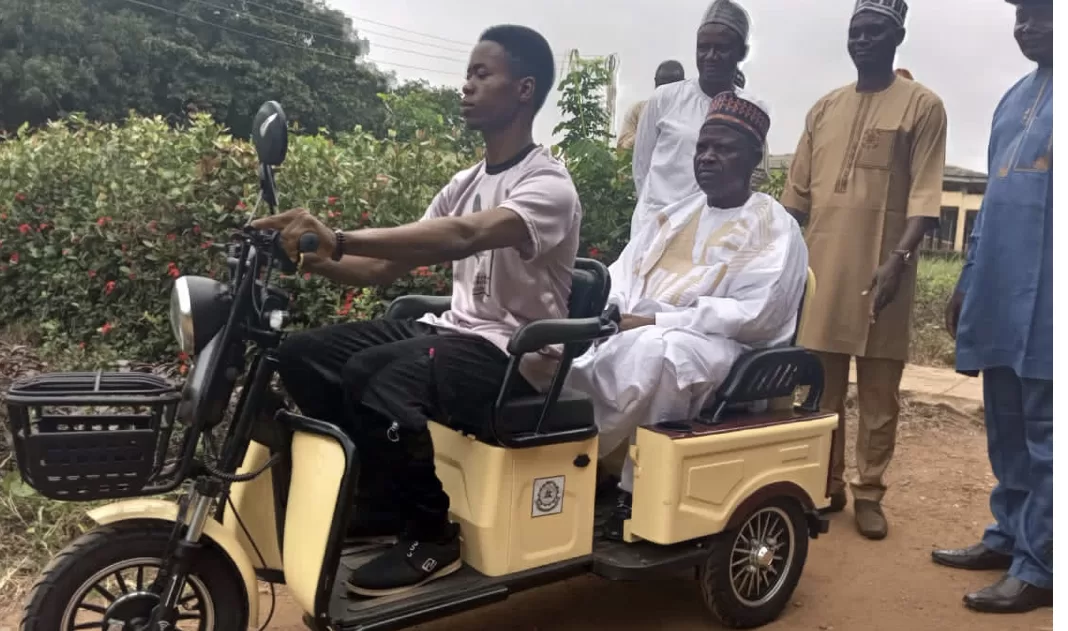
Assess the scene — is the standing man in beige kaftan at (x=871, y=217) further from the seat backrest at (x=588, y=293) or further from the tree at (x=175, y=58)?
the tree at (x=175, y=58)

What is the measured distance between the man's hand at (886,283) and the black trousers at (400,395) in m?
1.93

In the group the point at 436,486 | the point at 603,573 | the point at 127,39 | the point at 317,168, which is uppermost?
the point at 127,39

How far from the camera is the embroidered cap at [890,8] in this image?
383 cm

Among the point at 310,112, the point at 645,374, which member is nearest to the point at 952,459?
the point at 645,374

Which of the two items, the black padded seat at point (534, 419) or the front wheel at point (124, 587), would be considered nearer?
the front wheel at point (124, 587)

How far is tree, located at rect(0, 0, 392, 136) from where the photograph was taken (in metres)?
19.8

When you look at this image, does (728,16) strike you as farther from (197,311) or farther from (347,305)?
(197,311)

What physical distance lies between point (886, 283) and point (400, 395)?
237 cm

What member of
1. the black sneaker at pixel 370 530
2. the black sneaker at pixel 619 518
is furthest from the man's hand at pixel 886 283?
the black sneaker at pixel 370 530

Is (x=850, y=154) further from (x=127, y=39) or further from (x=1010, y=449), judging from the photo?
(x=127, y=39)

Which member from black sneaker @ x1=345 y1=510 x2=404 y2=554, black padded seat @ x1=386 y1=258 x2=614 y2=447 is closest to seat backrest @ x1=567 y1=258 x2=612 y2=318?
black padded seat @ x1=386 y1=258 x2=614 y2=447

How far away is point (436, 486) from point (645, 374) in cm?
87

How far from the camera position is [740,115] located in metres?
3.49

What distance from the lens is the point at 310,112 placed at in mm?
18516
